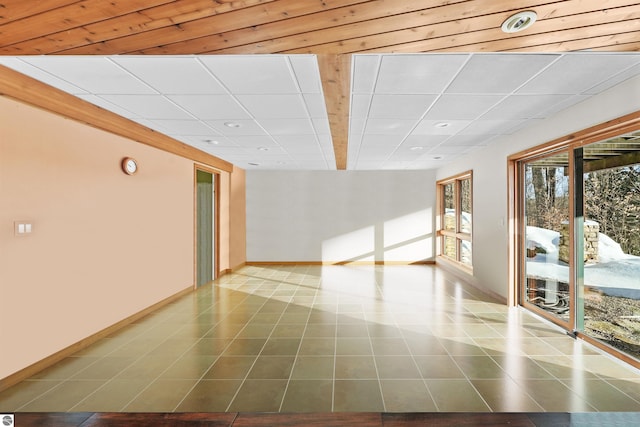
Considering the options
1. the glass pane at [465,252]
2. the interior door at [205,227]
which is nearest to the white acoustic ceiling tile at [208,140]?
the interior door at [205,227]

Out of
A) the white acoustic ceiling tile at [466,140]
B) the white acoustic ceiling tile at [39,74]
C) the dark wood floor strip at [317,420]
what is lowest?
the dark wood floor strip at [317,420]

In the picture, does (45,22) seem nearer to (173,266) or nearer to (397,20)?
(397,20)

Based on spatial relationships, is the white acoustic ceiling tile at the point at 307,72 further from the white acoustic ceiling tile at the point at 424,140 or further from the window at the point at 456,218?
the window at the point at 456,218

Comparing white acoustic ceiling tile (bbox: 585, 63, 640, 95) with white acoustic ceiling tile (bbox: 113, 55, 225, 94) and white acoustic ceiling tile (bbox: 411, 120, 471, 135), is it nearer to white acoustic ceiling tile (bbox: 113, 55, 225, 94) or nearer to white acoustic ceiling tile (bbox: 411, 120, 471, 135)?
white acoustic ceiling tile (bbox: 411, 120, 471, 135)

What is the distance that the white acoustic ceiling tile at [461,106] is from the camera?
10.2 ft

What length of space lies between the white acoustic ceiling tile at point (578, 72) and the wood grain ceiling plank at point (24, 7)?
3.26 metres

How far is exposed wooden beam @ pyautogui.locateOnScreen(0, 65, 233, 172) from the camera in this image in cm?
252

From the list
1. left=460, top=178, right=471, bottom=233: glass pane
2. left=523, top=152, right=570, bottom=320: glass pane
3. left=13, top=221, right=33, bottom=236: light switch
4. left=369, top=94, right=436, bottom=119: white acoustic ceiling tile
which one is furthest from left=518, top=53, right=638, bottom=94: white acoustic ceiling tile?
left=13, top=221, right=33, bottom=236: light switch

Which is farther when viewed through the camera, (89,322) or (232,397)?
(89,322)

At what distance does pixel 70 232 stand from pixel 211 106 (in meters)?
1.93

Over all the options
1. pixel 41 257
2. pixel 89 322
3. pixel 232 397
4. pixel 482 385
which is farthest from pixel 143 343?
pixel 482 385

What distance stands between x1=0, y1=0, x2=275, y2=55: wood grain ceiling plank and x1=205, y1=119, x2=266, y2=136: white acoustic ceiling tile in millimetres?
1872

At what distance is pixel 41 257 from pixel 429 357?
12.3 feet

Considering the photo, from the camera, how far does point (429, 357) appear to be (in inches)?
119
